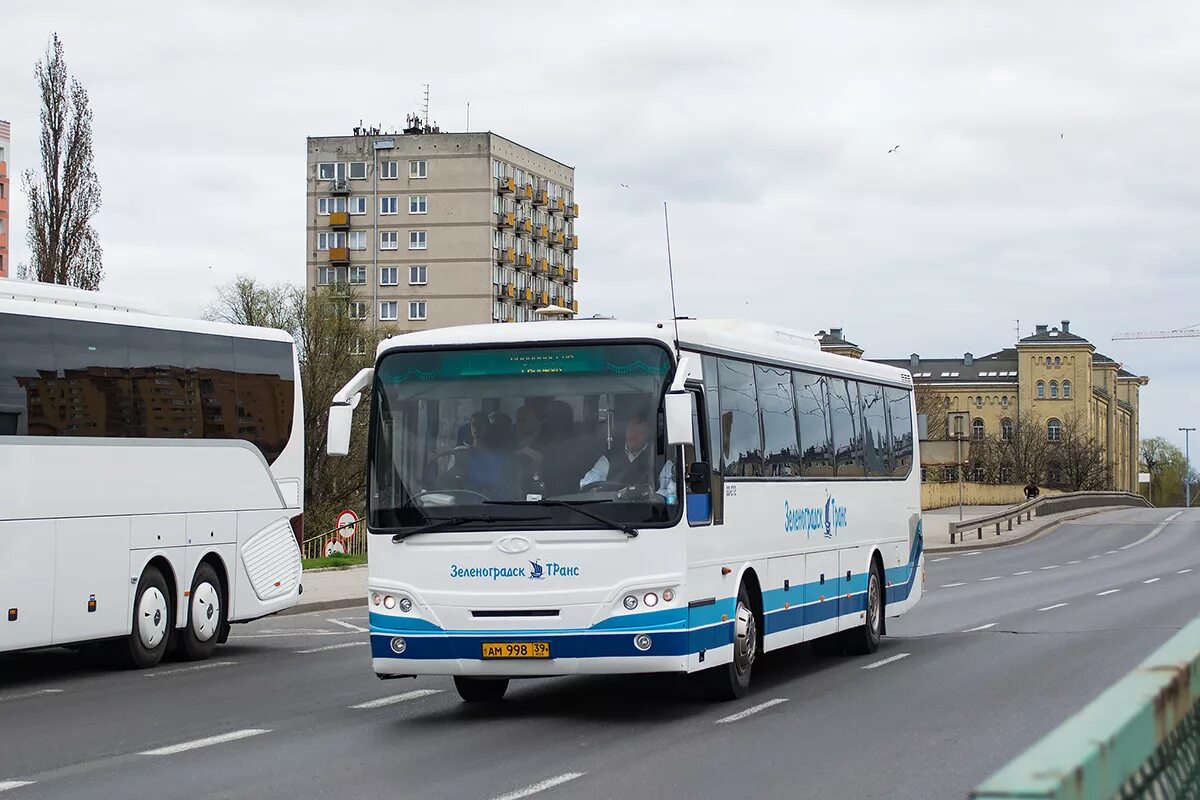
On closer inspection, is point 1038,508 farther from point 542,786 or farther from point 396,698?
point 542,786

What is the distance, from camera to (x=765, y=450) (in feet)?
52.9

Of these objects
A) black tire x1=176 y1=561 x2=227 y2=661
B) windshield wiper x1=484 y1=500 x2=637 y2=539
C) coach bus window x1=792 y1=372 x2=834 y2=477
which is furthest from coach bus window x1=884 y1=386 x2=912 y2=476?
windshield wiper x1=484 y1=500 x2=637 y2=539

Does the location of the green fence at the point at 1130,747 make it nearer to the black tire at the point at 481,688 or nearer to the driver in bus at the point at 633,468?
the driver in bus at the point at 633,468

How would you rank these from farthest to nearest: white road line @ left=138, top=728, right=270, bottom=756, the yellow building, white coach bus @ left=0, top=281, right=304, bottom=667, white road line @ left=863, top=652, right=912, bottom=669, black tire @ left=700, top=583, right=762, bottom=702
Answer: the yellow building < white road line @ left=863, top=652, right=912, bottom=669 < white coach bus @ left=0, top=281, right=304, bottom=667 < black tire @ left=700, top=583, right=762, bottom=702 < white road line @ left=138, top=728, right=270, bottom=756

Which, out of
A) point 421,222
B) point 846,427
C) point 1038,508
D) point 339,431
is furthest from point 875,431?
point 421,222

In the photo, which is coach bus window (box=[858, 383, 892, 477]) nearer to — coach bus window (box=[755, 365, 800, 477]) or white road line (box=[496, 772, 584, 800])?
coach bus window (box=[755, 365, 800, 477])

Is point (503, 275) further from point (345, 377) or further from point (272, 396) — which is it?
point (272, 396)

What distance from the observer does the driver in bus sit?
1352 centimetres

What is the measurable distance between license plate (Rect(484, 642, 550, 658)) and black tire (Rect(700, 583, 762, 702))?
1.77 m

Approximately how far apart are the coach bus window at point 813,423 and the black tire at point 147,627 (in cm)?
681

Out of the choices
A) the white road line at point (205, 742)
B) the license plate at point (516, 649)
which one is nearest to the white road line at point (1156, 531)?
the license plate at point (516, 649)

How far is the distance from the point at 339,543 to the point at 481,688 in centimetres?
2739

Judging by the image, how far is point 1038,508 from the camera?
79.1 metres

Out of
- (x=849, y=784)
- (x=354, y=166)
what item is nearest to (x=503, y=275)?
(x=354, y=166)
